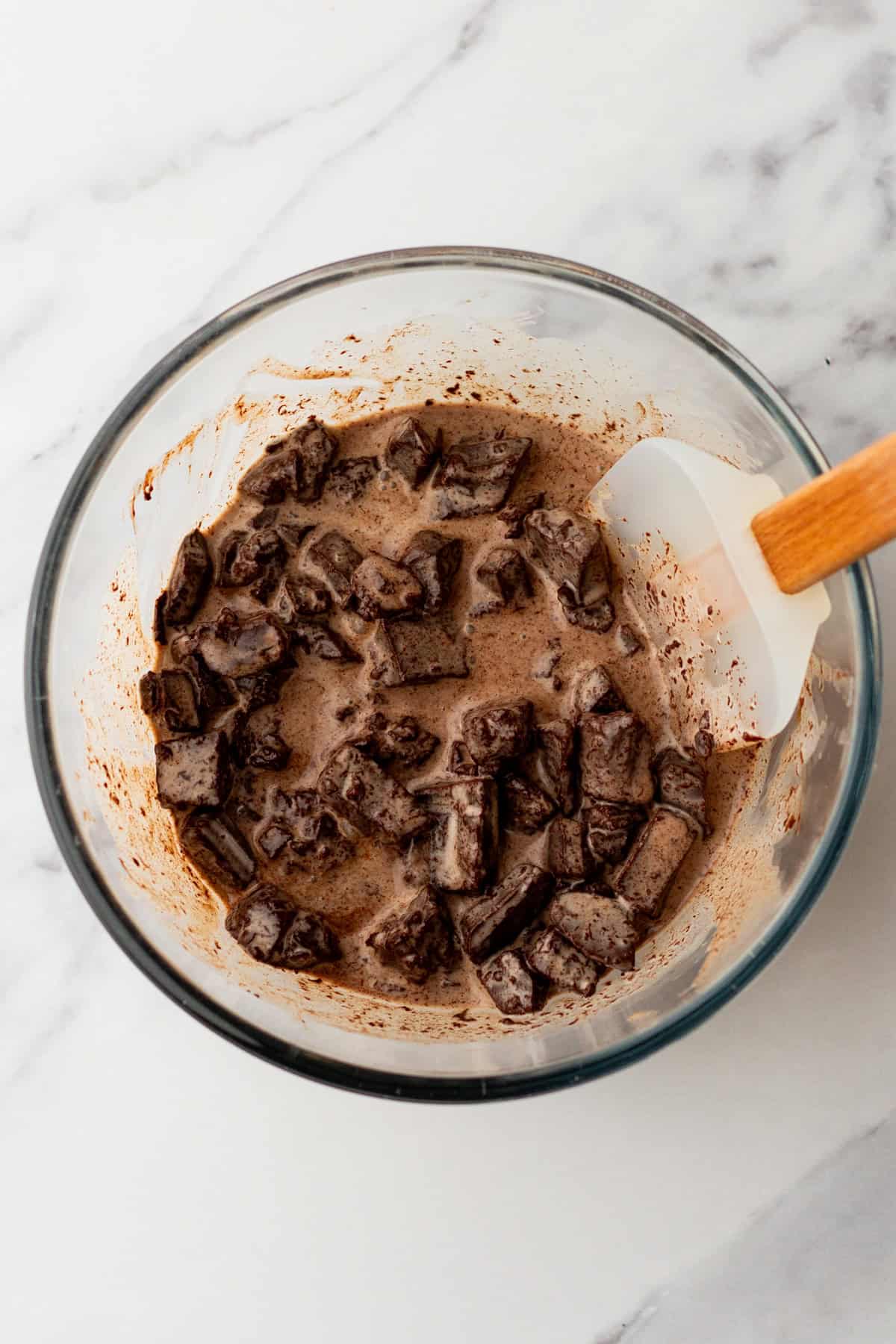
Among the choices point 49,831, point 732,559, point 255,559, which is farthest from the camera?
point 49,831

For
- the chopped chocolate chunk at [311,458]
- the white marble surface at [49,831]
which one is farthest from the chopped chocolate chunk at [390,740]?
the white marble surface at [49,831]

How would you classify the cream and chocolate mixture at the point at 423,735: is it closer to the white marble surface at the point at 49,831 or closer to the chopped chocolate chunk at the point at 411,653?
the chopped chocolate chunk at the point at 411,653

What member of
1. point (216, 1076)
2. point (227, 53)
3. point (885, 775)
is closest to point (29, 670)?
point (216, 1076)

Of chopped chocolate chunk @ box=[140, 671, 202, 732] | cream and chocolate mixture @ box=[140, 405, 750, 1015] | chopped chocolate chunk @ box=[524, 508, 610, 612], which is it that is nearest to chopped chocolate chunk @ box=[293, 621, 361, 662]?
cream and chocolate mixture @ box=[140, 405, 750, 1015]

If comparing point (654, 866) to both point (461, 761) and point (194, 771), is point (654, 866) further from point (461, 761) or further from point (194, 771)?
point (194, 771)

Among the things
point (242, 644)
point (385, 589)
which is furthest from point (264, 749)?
point (385, 589)
